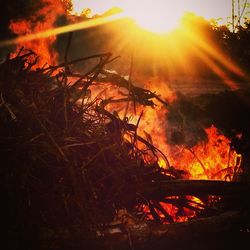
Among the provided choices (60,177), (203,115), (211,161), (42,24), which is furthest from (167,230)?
(42,24)

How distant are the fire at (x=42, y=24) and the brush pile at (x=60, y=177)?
10118mm

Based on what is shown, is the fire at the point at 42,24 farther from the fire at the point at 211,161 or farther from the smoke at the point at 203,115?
the fire at the point at 211,161

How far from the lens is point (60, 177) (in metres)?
2.93

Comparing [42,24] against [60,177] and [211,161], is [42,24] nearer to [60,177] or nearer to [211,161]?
[211,161]

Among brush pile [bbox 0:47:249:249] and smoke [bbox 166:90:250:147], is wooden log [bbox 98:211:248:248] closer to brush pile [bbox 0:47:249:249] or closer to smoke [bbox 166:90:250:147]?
brush pile [bbox 0:47:249:249]

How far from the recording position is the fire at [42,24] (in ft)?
46.5

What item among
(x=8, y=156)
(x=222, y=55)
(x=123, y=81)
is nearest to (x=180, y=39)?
(x=222, y=55)

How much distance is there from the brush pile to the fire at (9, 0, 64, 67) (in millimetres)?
10118

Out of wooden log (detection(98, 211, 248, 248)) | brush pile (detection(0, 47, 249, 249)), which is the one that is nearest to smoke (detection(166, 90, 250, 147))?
wooden log (detection(98, 211, 248, 248))

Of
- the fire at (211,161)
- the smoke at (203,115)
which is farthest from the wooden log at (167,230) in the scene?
the smoke at (203,115)

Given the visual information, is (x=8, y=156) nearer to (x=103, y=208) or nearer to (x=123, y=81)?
(x=103, y=208)

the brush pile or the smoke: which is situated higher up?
the brush pile

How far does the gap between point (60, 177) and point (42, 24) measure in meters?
15.7

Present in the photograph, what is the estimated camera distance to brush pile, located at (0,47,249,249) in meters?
2.60
